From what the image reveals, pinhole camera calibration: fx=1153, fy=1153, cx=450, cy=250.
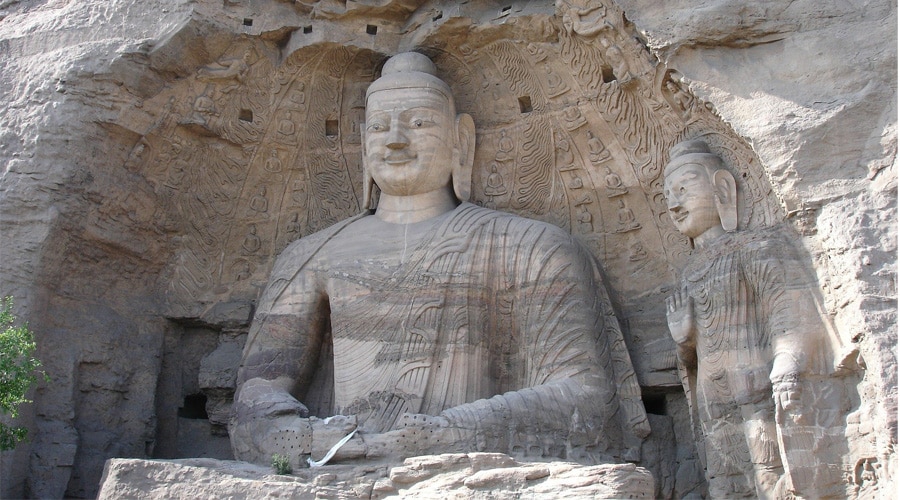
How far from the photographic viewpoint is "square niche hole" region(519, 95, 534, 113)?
8297mm

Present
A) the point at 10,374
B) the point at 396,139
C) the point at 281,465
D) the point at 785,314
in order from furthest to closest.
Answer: the point at 396,139 < the point at 785,314 < the point at 10,374 < the point at 281,465

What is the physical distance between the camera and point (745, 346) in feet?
21.9

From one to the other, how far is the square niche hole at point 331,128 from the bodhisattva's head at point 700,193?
262cm

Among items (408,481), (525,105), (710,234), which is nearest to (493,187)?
(525,105)

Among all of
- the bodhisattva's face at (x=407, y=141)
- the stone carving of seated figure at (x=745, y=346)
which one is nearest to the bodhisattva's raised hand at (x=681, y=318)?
the stone carving of seated figure at (x=745, y=346)

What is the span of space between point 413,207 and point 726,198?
6.98 ft

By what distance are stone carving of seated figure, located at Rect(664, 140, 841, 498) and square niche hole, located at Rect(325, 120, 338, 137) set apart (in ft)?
8.47

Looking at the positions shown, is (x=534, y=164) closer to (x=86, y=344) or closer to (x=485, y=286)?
(x=485, y=286)

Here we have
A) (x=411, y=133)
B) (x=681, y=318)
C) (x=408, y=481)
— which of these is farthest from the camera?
(x=411, y=133)

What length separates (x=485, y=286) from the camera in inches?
294

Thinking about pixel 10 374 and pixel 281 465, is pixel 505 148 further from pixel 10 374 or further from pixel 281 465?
pixel 10 374

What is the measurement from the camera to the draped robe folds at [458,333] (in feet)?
23.0

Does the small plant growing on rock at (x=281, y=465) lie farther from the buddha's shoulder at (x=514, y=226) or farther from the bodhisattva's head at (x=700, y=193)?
the bodhisattva's head at (x=700, y=193)

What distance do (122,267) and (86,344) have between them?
0.64 meters
